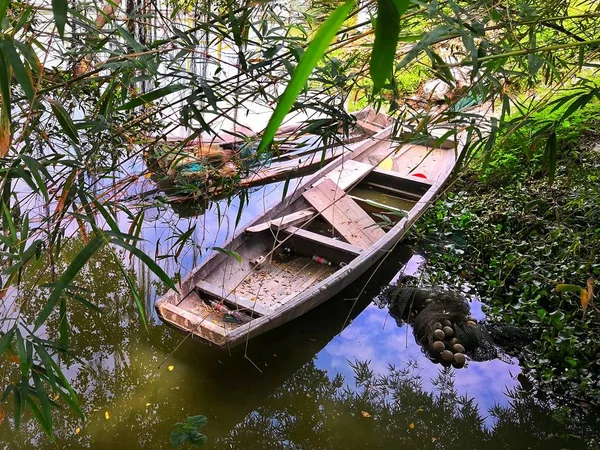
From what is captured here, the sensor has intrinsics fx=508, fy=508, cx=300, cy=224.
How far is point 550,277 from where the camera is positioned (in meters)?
3.47

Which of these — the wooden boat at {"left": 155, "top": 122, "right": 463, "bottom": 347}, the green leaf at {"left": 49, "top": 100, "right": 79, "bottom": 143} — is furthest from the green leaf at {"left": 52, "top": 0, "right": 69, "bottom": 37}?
the wooden boat at {"left": 155, "top": 122, "right": 463, "bottom": 347}

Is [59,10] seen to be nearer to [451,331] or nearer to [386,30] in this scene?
[386,30]

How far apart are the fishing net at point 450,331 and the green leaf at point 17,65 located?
108 inches

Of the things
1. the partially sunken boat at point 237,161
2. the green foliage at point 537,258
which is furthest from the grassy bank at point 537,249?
the partially sunken boat at point 237,161

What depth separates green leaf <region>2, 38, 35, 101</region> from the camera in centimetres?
84

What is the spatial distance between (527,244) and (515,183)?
0.90 metres

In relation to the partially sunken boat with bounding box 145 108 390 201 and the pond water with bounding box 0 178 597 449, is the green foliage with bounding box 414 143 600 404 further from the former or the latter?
the partially sunken boat with bounding box 145 108 390 201

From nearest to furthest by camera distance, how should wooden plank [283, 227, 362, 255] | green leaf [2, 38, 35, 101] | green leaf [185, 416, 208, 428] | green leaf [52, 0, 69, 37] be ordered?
green leaf [52, 0, 69, 37], green leaf [2, 38, 35, 101], green leaf [185, 416, 208, 428], wooden plank [283, 227, 362, 255]

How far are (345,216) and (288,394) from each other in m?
1.70

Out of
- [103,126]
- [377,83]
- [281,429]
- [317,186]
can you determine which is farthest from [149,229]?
[377,83]

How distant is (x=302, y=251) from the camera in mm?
3906

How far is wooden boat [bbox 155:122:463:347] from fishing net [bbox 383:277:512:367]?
18.8 inches

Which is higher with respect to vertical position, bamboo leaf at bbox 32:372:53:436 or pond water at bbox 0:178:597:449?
bamboo leaf at bbox 32:372:53:436

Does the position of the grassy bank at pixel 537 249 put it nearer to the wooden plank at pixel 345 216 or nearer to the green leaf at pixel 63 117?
the wooden plank at pixel 345 216
